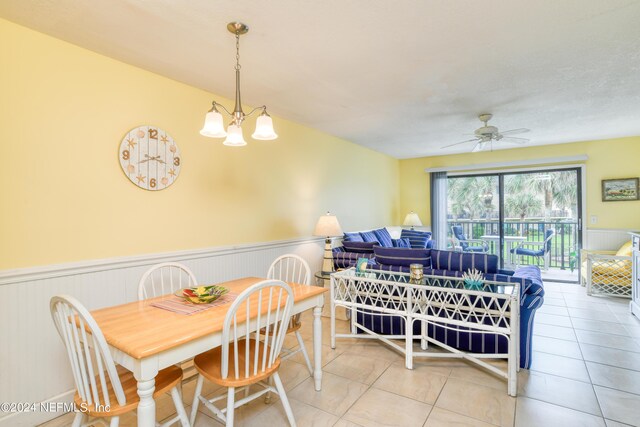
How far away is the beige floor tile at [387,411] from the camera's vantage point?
1.91m

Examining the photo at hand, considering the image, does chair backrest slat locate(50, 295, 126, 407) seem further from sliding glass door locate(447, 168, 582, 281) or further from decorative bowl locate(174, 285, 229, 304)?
sliding glass door locate(447, 168, 582, 281)

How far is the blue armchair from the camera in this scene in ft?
20.8

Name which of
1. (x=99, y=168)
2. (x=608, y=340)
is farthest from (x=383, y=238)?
(x=99, y=168)

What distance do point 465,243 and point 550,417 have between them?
4.89m

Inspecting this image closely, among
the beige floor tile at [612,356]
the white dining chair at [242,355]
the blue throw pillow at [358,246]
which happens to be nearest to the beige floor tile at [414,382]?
the white dining chair at [242,355]

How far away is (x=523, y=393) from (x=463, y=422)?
0.60 meters

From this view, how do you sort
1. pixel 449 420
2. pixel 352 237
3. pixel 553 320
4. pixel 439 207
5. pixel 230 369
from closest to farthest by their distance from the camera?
pixel 230 369
pixel 449 420
pixel 553 320
pixel 352 237
pixel 439 207

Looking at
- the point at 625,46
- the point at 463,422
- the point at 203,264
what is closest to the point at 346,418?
the point at 463,422

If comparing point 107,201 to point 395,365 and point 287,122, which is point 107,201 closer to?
point 287,122

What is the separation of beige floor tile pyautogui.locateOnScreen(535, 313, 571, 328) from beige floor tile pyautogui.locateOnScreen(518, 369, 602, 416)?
1.35 m

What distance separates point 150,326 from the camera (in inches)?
60.4

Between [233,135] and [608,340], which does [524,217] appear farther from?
[233,135]

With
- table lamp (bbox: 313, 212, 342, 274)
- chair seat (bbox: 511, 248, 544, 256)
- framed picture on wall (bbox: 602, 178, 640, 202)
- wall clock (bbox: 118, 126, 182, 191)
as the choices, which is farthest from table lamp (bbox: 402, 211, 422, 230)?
wall clock (bbox: 118, 126, 182, 191)

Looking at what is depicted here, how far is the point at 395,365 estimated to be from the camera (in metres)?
2.57
